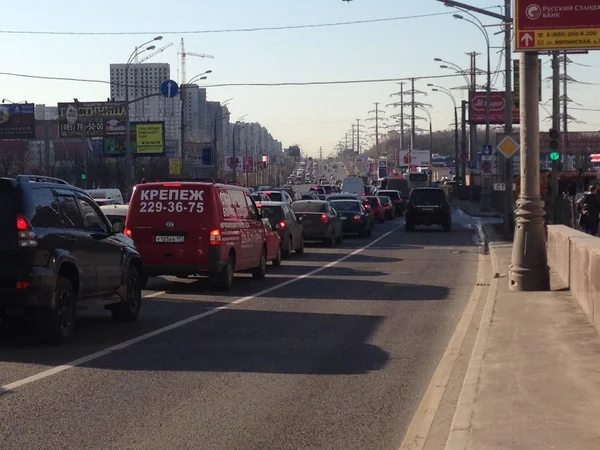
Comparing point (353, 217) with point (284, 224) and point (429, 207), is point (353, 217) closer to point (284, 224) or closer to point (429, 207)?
point (429, 207)

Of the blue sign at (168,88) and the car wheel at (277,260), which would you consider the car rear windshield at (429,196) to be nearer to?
the car wheel at (277,260)

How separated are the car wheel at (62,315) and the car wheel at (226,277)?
6.17m

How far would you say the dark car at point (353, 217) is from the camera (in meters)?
39.0

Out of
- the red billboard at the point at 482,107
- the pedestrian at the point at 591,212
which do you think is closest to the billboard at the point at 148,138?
the red billboard at the point at 482,107

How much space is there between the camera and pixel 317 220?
108ft

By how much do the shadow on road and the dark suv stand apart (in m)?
0.46

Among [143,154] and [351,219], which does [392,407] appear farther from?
[143,154]

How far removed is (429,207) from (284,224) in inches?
673

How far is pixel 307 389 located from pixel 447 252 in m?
21.7

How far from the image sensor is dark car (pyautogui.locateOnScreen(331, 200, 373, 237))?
128 ft

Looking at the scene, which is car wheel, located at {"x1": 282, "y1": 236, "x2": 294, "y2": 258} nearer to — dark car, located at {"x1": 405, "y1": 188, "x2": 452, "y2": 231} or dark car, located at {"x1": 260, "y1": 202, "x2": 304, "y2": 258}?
dark car, located at {"x1": 260, "y1": 202, "x2": 304, "y2": 258}

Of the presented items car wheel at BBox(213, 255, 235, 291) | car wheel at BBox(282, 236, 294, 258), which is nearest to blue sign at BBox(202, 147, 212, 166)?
car wheel at BBox(282, 236, 294, 258)

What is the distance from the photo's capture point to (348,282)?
20.9 m

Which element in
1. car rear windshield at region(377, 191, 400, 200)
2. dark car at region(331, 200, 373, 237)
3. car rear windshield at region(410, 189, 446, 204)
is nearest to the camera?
dark car at region(331, 200, 373, 237)
